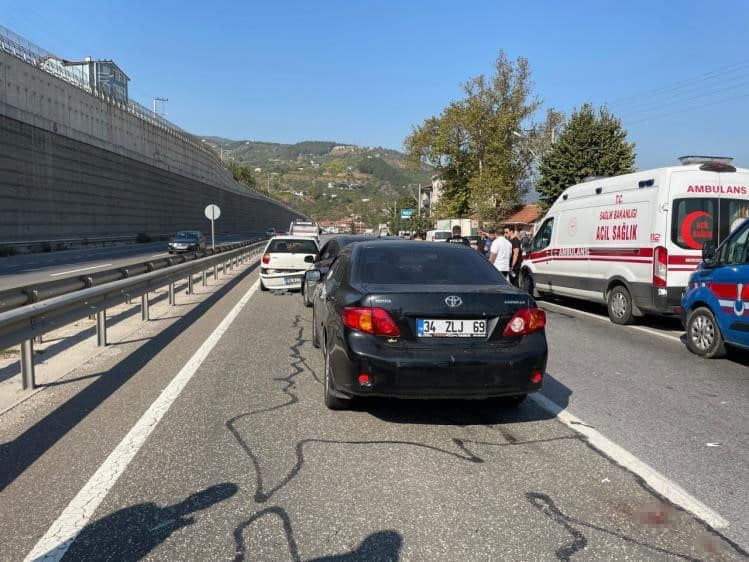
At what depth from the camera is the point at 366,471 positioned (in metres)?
4.20

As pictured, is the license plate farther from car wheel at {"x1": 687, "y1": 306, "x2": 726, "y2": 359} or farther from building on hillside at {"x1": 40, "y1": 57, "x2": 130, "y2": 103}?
building on hillside at {"x1": 40, "y1": 57, "x2": 130, "y2": 103}

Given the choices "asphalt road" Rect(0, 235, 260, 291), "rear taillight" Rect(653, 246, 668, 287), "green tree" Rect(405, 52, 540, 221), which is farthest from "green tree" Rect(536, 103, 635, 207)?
"rear taillight" Rect(653, 246, 668, 287)

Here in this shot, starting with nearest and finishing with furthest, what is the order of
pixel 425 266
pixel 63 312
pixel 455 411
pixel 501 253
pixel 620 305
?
1. pixel 455 411
2. pixel 425 266
3. pixel 63 312
4. pixel 620 305
5. pixel 501 253

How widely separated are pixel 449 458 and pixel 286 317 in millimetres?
7542

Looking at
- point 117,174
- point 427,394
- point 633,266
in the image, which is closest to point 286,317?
point 633,266

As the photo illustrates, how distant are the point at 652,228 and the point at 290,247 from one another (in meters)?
8.89

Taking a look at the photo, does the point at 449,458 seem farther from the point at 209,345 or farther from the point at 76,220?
the point at 76,220

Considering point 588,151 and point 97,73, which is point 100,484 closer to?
point 588,151

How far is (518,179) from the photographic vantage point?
60000mm

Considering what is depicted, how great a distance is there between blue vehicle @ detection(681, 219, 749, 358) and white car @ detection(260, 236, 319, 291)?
30.9 feet

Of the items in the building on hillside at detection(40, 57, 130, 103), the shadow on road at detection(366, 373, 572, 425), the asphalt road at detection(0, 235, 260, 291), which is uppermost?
the building on hillside at detection(40, 57, 130, 103)

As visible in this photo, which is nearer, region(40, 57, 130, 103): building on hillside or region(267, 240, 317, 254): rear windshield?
region(267, 240, 317, 254): rear windshield

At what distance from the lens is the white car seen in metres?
16.1

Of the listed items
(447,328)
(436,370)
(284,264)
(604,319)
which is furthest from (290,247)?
(436,370)
